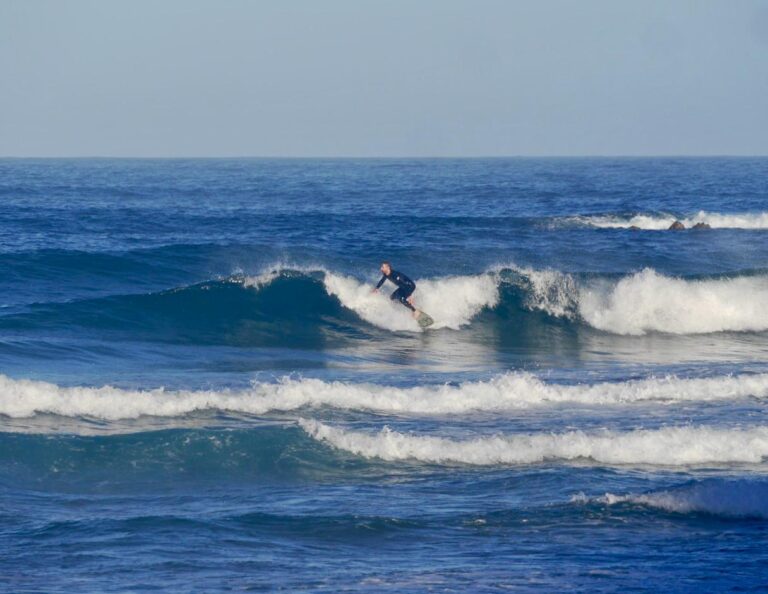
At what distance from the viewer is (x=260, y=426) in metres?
14.6

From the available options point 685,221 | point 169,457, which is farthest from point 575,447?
point 685,221

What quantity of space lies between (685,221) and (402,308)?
75.7ft

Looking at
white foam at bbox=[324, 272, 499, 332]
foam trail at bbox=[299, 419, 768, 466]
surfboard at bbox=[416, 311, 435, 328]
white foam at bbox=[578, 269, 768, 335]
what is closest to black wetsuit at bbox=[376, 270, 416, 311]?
surfboard at bbox=[416, 311, 435, 328]

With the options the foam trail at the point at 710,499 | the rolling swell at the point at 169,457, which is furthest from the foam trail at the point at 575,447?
the foam trail at the point at 710,499

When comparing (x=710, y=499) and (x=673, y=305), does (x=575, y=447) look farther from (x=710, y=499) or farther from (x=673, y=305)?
(x=673, y=305)

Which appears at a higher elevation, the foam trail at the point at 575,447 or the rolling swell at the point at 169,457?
the foam trail at the point at 575,447

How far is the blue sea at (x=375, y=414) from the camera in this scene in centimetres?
989

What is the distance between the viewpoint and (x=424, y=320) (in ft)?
80.3

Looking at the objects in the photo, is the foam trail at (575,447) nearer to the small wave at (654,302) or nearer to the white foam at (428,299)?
the white foam at (428,299)

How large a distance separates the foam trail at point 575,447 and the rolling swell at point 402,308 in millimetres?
9384

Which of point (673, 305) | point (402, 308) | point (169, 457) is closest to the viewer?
point (169, 457)

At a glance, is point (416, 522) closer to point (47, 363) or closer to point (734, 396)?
point (734, 396)

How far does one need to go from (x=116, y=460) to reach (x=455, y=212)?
31.5 metres

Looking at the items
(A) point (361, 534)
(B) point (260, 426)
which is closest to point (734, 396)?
(B) point (260, 426)
